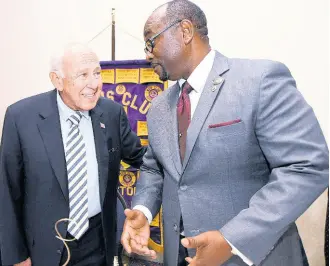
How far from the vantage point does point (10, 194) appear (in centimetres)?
185

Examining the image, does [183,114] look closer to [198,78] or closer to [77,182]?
[198,78]

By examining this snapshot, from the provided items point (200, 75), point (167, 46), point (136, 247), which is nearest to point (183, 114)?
point (200, 75)

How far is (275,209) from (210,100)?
46 cm

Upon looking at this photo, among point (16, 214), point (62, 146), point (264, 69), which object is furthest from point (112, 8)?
point (264, 69)

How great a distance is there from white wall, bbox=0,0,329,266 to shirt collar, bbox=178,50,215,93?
1513mm

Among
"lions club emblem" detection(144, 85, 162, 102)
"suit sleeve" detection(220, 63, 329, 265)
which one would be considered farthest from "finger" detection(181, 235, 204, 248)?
→ "lions club emblem" detection(144, 85, 162, 102)

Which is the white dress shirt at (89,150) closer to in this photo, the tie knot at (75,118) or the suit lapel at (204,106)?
the tie knot at (75,118)

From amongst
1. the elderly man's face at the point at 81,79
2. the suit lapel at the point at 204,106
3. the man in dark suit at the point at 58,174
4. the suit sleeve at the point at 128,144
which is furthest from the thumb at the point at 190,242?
the suit sleeve at the point at 128,144

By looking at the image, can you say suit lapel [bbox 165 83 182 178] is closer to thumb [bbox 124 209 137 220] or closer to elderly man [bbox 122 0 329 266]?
elderly man [bbox 122 0 329 266]

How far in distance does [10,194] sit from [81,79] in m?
0.76

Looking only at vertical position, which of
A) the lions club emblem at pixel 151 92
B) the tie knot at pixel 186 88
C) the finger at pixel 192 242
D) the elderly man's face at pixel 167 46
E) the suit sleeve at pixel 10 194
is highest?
the elderly man's face at pixel 167 46

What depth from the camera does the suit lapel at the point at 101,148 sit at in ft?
6.37

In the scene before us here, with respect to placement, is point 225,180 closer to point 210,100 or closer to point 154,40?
A: point 210,100

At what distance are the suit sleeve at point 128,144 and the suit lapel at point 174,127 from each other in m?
0.74
